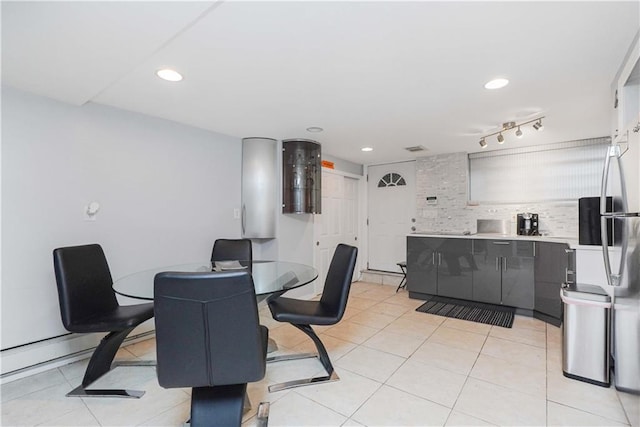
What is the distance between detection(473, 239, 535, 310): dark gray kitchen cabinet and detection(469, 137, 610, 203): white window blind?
0.92 metres

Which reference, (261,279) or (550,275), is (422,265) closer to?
(550,275)

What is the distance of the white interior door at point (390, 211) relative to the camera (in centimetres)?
542

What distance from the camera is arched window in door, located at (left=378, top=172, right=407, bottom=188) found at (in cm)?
552

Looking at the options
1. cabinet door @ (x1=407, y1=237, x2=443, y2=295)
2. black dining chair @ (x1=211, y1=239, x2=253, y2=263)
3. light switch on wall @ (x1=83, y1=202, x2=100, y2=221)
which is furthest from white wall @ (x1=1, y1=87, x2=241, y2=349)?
cabinet door @ (x1=407, y1=237, x2=443, y2=295)

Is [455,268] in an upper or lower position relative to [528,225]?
lower

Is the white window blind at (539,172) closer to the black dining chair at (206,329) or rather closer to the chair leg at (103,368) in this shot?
the black dining chair at (206,329)

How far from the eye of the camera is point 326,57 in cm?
192

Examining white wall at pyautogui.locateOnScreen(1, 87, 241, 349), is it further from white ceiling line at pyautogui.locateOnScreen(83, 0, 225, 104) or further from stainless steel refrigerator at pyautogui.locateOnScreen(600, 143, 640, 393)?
stainless steel refrigerator at pyautogui.locateOnScreen(600, 143, 640, 393)

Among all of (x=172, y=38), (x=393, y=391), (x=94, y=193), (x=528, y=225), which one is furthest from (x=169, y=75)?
(x=528, y=225)

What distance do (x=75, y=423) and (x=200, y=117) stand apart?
A: 2.59m

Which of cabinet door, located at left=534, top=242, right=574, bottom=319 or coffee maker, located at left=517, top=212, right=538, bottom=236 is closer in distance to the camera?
cabinet door, located at left=534, top=242, right=574, bottom=319

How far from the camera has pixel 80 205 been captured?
2613 millimetres

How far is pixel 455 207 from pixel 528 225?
101cm

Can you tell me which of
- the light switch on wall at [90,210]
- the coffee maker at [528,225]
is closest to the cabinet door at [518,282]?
the coffee maker at [528,225]
